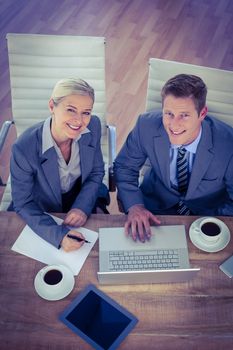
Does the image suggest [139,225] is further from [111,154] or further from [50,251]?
[111,154]

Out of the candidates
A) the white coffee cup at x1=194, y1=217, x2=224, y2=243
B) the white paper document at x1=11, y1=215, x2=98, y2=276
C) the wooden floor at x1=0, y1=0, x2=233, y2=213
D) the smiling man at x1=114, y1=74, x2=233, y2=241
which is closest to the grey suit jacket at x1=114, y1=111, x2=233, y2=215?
the smiling man at x1=114, y1=74, x2=233, y2=241

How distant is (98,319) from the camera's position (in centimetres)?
149

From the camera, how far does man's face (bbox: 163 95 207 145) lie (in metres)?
1.77

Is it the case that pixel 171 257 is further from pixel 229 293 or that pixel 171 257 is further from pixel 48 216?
pixel 48 216

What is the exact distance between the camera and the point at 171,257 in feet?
5.38

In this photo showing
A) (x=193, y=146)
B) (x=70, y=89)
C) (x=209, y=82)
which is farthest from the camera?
(x=209, y=82)

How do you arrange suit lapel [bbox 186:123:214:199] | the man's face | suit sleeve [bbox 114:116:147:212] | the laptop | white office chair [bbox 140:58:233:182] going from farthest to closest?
white office chair [bbox 140:58:233:182], suit sleeve [bbox 114:116:147:212], suit lapel [bbox 186:123:214:199], the man's face, the laptop

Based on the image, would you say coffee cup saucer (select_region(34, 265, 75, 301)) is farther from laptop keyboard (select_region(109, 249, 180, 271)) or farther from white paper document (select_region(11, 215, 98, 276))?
laptop keyboard (select_region(109, 249, 180, 271))

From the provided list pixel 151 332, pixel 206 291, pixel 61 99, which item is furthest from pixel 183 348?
pixel 61 99

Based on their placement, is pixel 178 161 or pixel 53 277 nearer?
pixel 53 277

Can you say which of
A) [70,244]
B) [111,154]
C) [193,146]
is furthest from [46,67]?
[70,244]

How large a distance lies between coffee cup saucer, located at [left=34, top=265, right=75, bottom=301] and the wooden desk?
2 centimetres

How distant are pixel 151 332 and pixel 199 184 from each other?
0.79 metres

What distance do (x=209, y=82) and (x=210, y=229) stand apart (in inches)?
32.9
